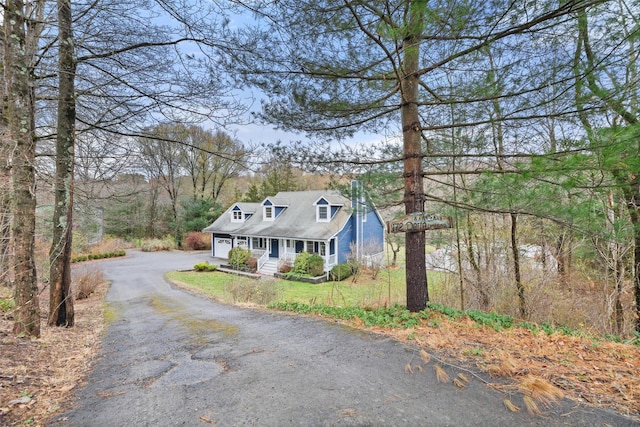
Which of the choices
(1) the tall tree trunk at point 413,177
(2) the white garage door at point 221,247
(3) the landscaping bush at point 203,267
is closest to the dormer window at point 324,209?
(3) the landscaping bush at point 203,267

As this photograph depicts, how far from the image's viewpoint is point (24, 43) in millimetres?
4023

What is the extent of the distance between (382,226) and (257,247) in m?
8.22

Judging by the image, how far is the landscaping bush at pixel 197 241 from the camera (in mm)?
26016

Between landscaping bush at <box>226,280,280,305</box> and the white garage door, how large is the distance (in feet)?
43.6

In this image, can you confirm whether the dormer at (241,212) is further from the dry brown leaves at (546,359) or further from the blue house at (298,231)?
the dry brown leaves at (546,359)

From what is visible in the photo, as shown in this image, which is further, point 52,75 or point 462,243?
point 462,243

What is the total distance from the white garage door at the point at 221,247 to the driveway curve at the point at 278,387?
1775 cm

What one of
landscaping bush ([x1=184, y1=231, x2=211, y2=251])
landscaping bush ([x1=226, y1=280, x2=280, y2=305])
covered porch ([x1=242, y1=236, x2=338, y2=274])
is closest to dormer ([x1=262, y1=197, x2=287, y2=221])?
covered porch ([x1=242, y1=236, x2=338, y2=274])

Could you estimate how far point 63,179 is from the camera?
16.0 ft

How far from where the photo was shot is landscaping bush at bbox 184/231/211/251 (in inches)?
1024

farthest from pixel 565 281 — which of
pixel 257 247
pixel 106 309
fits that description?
pixel 257 247

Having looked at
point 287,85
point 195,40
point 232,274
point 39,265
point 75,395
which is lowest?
point 232,274

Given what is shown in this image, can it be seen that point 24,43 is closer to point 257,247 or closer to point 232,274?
point 232,274

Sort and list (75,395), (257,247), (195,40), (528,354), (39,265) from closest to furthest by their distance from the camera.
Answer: (75,395) < (528,354) < (195,40) < (39,265) < (257,247)
